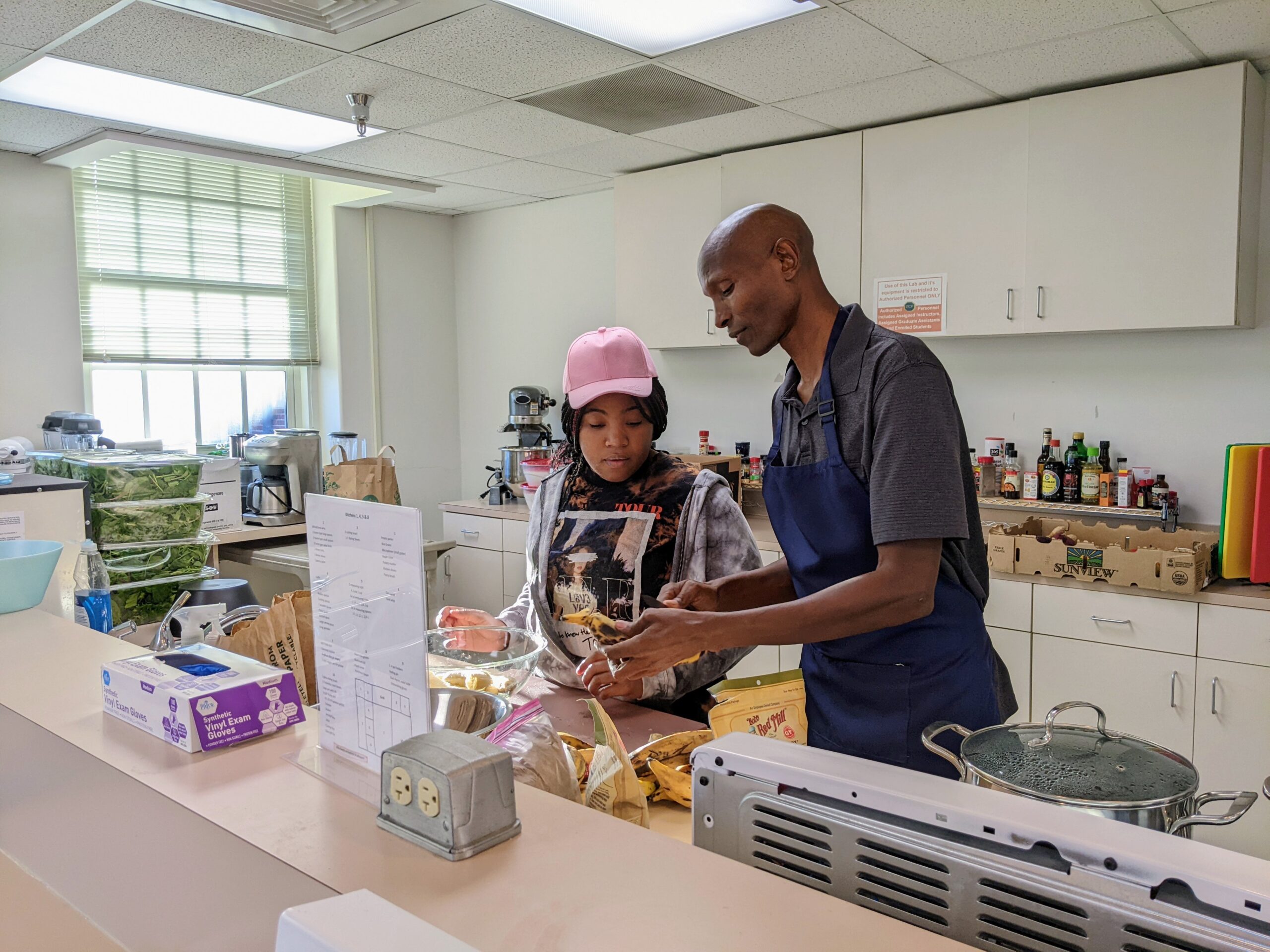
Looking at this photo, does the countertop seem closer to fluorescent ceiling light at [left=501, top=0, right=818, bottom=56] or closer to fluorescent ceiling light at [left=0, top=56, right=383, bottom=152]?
fluorescent ceiling light at [left=501, top=0, right=818, bottom=56]

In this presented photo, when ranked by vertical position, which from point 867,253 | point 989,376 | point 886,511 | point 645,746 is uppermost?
point 867,253

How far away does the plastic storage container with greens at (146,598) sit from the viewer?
2709mm

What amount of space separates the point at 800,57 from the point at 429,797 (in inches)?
104

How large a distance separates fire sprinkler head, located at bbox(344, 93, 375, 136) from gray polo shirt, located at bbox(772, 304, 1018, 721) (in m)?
2.26

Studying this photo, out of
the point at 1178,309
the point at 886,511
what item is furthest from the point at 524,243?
the point at 886,511

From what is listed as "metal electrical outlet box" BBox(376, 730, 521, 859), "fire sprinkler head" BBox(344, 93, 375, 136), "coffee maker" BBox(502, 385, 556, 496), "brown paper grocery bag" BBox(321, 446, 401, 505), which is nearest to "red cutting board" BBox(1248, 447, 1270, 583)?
"metal electrical outlet box" BBox(376, 730, 521, 859)

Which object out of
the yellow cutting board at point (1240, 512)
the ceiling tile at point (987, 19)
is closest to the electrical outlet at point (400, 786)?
the ceiling tile at point (987, 19)

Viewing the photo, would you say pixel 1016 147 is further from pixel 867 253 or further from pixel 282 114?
pixel 282 114

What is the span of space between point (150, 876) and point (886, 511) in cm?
101

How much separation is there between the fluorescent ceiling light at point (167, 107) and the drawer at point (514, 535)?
1801 mm

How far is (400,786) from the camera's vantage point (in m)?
0.75

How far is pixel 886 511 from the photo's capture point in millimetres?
1378

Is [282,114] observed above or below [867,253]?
above

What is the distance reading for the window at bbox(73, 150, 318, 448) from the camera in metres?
4.30
